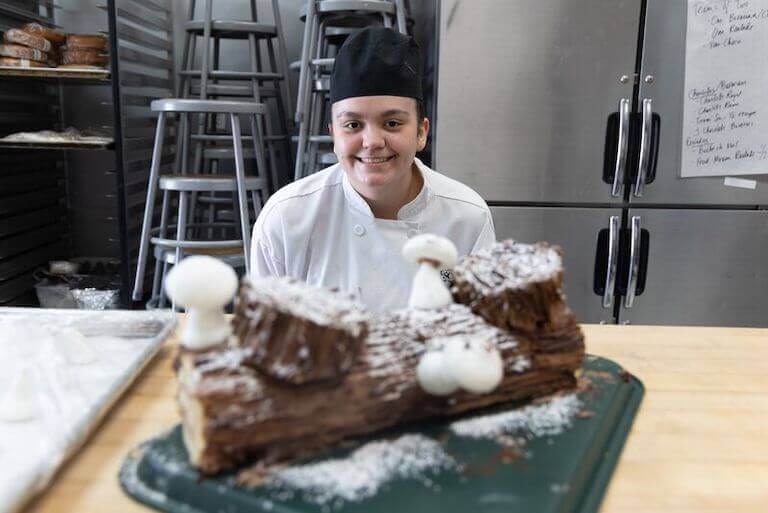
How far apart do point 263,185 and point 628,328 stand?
1511 millimetres

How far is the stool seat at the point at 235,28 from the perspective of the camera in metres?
2.47

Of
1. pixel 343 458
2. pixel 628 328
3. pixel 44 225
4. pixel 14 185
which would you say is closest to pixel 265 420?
pixel 343 458

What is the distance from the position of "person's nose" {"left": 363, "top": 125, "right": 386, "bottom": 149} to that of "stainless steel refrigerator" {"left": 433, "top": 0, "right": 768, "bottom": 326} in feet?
2.99

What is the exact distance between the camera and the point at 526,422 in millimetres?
748

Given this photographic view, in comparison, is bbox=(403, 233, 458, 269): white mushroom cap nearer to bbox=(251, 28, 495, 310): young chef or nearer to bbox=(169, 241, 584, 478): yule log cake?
bbox=(169, 241, 584, 478): yule log cake

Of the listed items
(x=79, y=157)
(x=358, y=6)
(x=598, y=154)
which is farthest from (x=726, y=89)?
(x=79, y=157)

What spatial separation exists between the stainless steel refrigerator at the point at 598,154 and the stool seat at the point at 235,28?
75 centimetres

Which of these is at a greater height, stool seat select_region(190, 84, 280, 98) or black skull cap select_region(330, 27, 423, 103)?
stool seat select_region(190, 84, 280, 98)

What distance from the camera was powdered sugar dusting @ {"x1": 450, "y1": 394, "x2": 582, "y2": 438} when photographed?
72 cm

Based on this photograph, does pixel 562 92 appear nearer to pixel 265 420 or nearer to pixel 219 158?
pixel 219 158

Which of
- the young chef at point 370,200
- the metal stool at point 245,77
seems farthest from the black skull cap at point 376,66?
the metal stool at point 245,77

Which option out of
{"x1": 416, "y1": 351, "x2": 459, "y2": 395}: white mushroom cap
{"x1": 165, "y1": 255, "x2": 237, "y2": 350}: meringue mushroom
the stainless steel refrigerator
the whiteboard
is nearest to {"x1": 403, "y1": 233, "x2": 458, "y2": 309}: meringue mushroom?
{"x1": 416, "y1": 351, "x2": 459, "y2": 395}: white mushroom cap

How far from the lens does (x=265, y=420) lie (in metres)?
0.62

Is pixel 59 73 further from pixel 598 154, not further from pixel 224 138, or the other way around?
pixel 598 154
